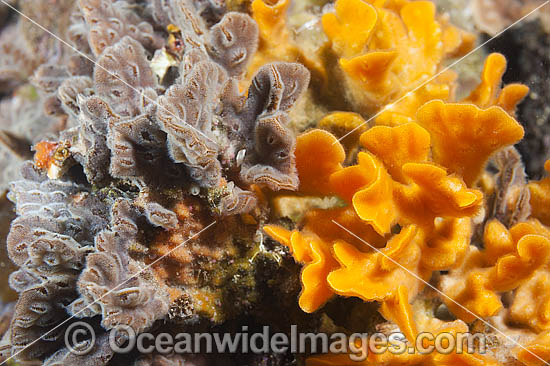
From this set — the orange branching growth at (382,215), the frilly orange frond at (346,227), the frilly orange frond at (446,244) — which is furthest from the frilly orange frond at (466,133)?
the frilly orange frond at (346,227)

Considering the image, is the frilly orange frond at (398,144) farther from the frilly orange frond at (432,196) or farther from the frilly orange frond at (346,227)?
the frilly orange frond at (346,227)

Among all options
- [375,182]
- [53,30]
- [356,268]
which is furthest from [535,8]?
[53,30]

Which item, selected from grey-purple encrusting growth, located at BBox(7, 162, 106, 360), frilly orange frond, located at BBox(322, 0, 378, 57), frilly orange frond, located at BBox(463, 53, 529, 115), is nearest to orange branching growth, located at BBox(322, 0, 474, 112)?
frilly orange frond, located at BBox(322, 0, 378, 57)

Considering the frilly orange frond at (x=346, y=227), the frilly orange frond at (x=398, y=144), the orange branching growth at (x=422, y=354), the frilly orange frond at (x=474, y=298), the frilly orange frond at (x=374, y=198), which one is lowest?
the orange branching growth at (x=422, y=354)

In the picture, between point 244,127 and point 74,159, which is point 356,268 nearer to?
point 244,127

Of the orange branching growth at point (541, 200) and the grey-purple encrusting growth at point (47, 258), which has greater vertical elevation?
the orange branching growth at point (541, 200)

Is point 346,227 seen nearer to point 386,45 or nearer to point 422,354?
point 422,354

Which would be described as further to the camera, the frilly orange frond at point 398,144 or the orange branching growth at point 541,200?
the orange branching growth at point 541,200
